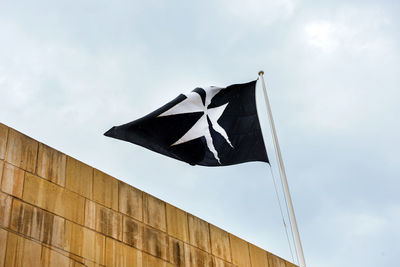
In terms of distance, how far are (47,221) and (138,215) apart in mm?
2408

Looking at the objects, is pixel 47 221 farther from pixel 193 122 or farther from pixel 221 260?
pixel 193 122

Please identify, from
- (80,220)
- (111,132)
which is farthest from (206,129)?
(80,220)

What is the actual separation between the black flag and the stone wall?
2.83 m

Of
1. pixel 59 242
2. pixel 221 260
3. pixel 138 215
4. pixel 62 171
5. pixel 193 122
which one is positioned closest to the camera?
pixel 59 242

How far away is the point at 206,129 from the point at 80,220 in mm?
6513

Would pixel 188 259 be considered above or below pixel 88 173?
below

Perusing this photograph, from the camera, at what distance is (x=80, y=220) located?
44.7 ft

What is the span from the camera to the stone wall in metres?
12.6

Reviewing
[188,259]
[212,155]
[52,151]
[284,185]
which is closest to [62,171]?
[52,151]

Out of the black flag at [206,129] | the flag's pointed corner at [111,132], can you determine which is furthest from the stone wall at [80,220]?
the black flag at [206,129]

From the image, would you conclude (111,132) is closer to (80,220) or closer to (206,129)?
(206,129)

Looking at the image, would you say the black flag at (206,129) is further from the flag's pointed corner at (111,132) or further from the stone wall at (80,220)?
the stone wall at (80,220)

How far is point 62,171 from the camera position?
45.8ft

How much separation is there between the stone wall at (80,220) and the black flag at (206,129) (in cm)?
283
